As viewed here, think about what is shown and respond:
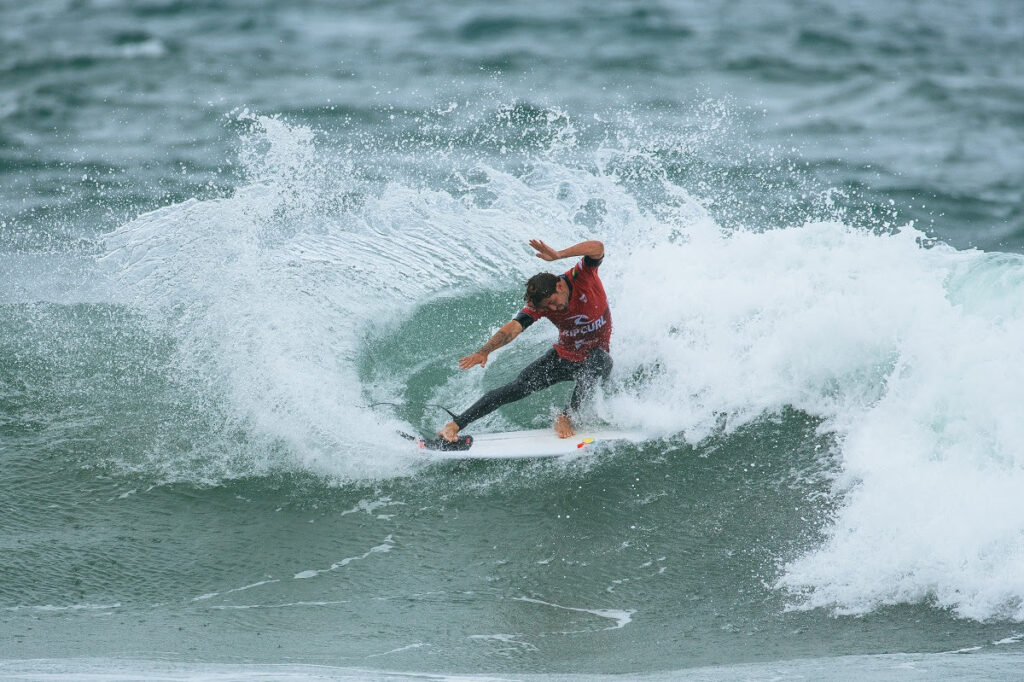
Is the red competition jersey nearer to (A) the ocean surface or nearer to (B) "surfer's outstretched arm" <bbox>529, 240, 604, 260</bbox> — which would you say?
(B) "surfer's outstretched arm" <bbox>529, 240, 604, 260</bbox>

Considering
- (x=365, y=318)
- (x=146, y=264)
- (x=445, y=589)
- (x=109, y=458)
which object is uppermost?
(x=146, y=264)

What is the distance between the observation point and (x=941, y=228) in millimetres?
15031

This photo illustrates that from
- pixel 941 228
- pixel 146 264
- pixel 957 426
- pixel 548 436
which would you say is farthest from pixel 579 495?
pixel 941 228

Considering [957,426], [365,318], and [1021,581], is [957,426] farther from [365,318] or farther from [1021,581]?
[365,318]

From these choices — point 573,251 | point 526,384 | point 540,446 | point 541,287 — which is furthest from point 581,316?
point 540,446

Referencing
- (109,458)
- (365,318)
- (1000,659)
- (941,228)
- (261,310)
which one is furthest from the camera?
(941,228)

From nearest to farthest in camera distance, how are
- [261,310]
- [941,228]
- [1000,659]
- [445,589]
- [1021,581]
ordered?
[1000,659]
[1021,581]
[445,589]
[261,310]
[941,228]

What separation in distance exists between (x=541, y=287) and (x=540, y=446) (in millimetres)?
1452

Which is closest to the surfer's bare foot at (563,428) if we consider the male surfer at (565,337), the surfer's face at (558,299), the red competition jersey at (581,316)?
the male surfer at (565,337)

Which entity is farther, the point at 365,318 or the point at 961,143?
the point at 961,143

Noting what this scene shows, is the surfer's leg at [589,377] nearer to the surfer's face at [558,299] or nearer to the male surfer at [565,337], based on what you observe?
the male surfer at [565,337]

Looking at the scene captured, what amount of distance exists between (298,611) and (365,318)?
385 centimetres

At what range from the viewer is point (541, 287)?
7812mm

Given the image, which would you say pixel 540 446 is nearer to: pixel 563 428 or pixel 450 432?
pixel 563 428
